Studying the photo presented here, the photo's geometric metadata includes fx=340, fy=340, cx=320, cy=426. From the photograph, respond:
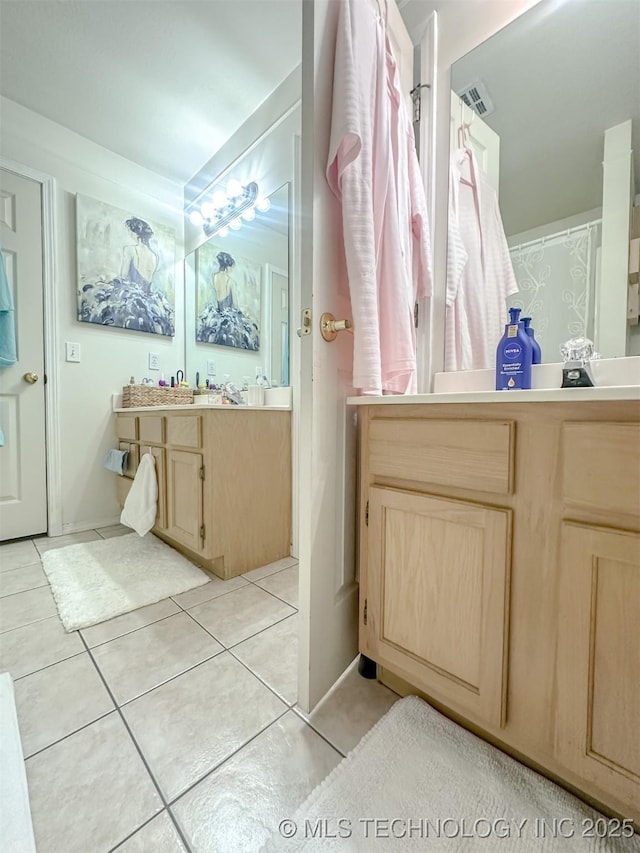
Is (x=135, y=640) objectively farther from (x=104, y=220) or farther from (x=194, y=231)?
(x=194, y=231)

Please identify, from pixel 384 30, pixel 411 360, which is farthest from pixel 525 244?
pixel 384 30

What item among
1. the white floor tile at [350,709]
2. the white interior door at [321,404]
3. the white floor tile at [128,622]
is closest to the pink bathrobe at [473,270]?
the white interior door at [321,404]

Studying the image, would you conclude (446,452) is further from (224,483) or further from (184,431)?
(184,431)

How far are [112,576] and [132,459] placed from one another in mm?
733

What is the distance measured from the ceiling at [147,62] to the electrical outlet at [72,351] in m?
1.27

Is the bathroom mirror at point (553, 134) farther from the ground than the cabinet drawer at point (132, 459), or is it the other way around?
the bathroom mirror at point (553, 134)

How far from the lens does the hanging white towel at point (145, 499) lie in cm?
178

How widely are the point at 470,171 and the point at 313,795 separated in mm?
1734

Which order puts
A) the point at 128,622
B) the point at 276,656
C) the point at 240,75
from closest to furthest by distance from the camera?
the point at 276,656 → the point at 128,622 → the point at 240,75

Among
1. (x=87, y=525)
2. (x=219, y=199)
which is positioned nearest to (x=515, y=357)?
(x=219, y=199)

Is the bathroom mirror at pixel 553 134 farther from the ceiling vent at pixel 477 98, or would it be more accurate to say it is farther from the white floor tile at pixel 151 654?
the white floor tile at pixel 151 654

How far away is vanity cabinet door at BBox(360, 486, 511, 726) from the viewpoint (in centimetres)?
67

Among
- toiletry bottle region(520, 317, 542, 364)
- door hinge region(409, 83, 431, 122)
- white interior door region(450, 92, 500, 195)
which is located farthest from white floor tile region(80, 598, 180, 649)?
door hinge region(409, 83, 431, 122)

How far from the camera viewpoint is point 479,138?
113 centimetres
